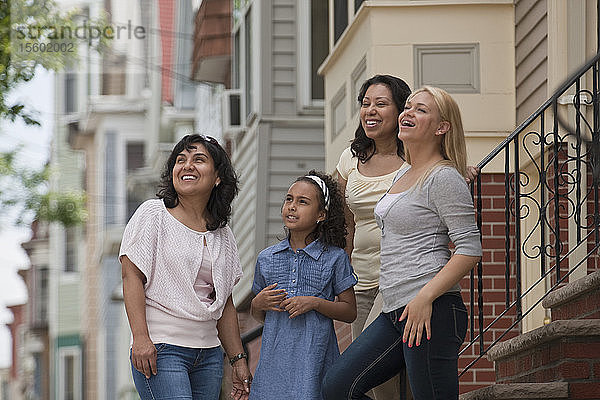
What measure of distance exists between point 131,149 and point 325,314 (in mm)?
32180

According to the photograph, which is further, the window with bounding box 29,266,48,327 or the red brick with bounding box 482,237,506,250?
the window with bounding box 29,266,48,327

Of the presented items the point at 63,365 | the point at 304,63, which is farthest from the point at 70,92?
the point at 304,63

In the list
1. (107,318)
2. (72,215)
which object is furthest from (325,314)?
(107,318)

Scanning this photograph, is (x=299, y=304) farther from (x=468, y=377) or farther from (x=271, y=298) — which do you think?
(x=468, y=377)

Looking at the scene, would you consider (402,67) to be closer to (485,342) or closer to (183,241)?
(485,342)

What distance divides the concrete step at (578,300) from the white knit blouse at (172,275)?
6.96 ft

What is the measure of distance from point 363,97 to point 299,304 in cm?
113

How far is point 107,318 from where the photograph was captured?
36.3 metres

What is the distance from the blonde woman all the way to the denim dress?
0.31m

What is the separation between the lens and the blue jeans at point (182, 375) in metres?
5.53

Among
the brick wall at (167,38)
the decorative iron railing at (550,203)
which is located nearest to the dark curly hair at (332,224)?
the decorative iron railing at (550,203)

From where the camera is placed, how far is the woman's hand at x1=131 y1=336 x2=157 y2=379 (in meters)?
5.50

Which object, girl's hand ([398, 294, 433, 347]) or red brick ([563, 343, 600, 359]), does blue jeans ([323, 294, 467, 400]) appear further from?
red brick ([563, 343, 600, 359])


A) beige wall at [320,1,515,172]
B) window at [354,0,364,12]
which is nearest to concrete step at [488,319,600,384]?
beige wall at [320,1,515,172]
